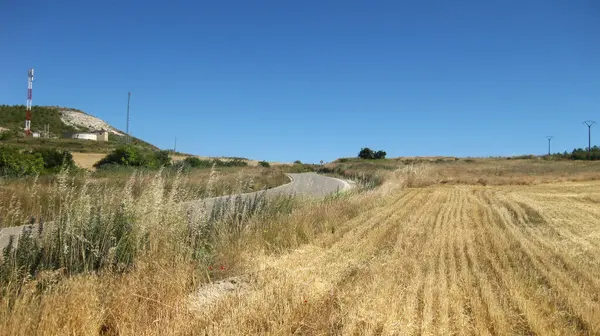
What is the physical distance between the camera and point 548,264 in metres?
8.45

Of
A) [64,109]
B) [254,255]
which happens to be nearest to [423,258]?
[254,255]

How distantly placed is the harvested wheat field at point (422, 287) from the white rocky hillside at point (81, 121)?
12338 cm

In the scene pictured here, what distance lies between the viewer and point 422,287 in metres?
6.79

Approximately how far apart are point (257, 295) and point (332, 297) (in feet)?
3.76

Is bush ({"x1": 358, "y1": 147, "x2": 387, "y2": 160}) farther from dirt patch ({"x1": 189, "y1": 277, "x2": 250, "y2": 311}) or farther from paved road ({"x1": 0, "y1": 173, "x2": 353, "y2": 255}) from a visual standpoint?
dirt patch ({"x1": 189, "y1": 277, "x2": 250, "y2": 311})

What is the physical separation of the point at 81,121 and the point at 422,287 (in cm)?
13652

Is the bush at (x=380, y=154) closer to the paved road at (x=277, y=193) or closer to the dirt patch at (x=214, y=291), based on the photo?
the paved road at (x=277, y=193)

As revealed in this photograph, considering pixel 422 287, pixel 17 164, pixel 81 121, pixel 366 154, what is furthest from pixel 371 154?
pixel 422 287

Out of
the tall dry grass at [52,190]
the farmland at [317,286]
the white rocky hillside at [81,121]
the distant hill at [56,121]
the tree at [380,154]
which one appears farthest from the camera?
the tree at [380,154]

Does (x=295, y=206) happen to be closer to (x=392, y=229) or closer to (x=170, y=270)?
(x=392, y=229)

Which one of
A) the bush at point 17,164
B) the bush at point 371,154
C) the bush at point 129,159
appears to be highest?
the bush at point 371,154

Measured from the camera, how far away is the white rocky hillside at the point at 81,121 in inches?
4724

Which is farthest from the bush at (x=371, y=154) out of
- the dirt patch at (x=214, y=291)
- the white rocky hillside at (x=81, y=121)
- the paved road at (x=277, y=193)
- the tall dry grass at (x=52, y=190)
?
the dirt patch at (x=214, y=291)

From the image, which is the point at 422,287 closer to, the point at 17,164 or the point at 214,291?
the point at 214,291
